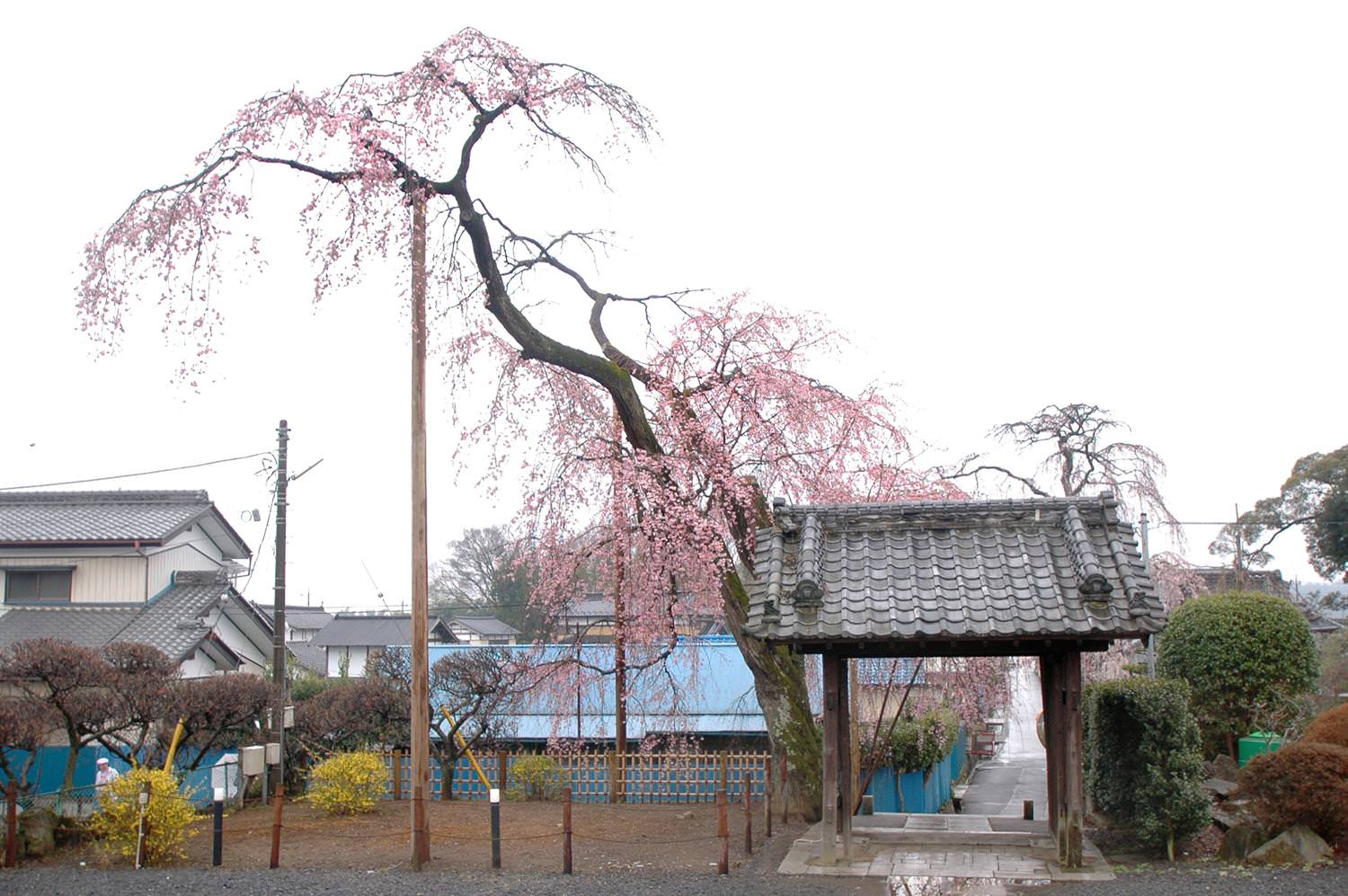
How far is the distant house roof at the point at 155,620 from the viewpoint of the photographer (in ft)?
79.7

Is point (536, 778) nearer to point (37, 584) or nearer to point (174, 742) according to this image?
point (174, 742)

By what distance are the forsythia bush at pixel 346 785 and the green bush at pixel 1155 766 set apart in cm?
1125

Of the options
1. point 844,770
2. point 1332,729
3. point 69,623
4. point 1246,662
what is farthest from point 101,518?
point 1332,729

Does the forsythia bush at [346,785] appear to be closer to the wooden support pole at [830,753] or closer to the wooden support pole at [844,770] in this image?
the wooden support pole at [844,770]

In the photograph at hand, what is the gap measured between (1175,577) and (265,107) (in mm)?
19046

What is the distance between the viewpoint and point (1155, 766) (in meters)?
11.4

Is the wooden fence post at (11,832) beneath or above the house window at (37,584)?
beneath

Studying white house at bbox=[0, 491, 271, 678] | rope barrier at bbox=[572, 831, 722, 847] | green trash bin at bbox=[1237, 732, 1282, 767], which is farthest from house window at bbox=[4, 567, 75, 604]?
green trash bin at bbox=[1237, 732, 1282, 767]

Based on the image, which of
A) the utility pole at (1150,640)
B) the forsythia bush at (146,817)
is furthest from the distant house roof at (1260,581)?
the forsythia bush at (146,817)

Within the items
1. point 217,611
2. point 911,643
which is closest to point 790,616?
point 911,643

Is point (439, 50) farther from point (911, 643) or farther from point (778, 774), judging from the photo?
point (778, 774)

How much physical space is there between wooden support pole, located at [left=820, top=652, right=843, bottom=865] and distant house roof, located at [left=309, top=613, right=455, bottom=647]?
36.6 m

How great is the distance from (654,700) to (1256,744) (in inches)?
361

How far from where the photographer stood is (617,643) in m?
18.0
